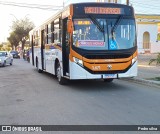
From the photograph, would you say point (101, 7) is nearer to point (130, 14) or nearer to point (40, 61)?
point (130, 14)

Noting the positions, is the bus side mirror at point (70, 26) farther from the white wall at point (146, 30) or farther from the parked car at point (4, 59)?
the white wall at point (146, 30)

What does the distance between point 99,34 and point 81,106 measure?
4.14 meters

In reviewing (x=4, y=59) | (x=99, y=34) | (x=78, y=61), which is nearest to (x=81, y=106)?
(x=78, y=61)

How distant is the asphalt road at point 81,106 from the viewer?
7895 millimetres

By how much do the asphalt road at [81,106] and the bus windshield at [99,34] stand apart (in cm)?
174

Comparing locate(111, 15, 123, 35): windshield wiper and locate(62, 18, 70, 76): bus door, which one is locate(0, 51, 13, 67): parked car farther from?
locate(111, 15, 123, 35): windshield wiper

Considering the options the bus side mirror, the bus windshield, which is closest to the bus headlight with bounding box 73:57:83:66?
the bus windshield

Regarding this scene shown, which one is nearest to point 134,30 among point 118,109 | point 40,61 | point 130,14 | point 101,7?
point 130,14

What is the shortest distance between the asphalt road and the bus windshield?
5.72 ft

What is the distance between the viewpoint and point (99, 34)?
13.0 metres

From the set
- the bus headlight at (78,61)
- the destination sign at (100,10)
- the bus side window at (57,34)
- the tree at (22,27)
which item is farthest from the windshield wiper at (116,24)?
the tree at (22,27)

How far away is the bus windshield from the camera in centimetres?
1292

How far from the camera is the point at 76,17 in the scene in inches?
511

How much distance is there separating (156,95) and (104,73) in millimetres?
2221
